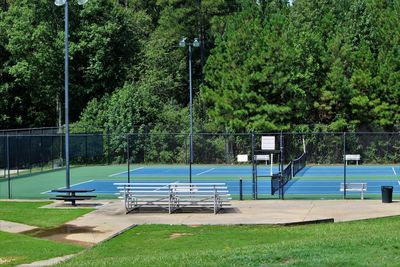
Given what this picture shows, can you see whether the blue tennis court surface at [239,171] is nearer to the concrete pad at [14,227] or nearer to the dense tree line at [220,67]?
the dense tree line at [220,67]

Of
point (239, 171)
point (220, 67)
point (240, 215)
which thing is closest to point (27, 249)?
point (240, 215)

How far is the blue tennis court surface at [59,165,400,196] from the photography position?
34.2 meters

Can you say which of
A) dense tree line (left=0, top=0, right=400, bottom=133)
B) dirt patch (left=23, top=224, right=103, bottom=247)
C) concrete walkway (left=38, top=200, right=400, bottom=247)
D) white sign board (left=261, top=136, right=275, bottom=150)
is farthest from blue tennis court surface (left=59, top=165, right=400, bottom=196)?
dirt patch (left=23, top=224, right=103, bottom=247)

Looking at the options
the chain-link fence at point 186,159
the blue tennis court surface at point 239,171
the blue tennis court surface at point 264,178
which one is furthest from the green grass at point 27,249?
the blue tennis court surface at point 239,171

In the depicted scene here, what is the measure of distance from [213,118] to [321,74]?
9.99m

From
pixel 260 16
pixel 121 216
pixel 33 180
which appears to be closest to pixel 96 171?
pixel 33 180

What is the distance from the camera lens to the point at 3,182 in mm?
38031

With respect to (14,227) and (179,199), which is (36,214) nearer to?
(14,227)

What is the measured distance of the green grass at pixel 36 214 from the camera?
21.8m

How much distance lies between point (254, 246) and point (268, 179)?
2690 centimetres

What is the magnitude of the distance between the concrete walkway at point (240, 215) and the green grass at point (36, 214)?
0.55 metres

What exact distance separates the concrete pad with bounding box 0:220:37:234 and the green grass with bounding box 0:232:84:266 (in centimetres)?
109

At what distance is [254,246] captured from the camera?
14.7m

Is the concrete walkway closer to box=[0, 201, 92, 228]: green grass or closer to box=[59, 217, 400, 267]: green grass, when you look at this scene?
box=[0, 201, 92, 228]: green grass
